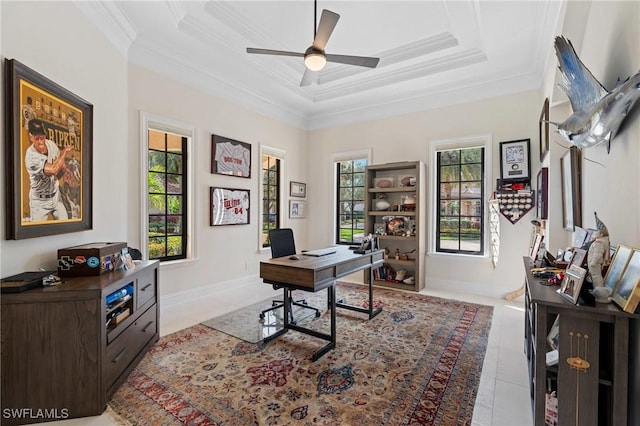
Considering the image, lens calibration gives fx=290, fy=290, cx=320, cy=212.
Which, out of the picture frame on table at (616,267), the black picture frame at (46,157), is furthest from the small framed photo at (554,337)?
the black picture frame at (46,157)

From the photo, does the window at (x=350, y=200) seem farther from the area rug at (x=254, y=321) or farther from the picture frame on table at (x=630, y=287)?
the picture frame on table at (x=630, y=287)

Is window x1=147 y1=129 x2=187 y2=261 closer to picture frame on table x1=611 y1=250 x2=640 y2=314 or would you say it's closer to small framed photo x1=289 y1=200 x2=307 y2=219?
small framed photo x1=289 y1=200 x2=307 y2=219

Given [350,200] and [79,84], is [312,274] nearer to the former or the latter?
[79,84]

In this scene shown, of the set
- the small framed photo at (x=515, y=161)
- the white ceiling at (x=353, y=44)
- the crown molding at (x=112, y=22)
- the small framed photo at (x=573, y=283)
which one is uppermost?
the white ceiling at (x=353, y=44)

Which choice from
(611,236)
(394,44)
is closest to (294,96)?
(394,44)

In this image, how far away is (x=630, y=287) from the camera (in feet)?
4.08

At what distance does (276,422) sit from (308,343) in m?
1.04

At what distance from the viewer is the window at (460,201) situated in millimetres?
4484

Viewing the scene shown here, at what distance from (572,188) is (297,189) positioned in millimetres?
4252

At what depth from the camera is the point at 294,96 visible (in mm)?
5004

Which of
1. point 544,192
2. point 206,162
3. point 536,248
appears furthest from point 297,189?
point 536,248

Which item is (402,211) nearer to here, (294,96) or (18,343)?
(294,96)

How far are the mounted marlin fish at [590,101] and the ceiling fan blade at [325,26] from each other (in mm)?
1482

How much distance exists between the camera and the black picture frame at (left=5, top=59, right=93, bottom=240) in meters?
1.82
